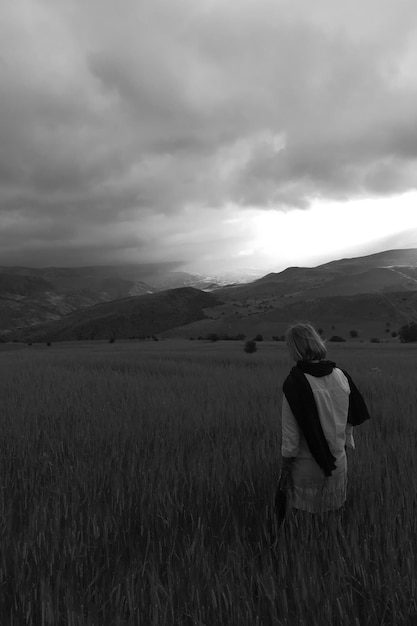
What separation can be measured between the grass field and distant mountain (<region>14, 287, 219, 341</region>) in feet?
379

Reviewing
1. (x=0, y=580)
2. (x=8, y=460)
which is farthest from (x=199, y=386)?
(x=0, y=580)

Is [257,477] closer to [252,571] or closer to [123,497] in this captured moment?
[123,497]

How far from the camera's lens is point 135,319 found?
146m

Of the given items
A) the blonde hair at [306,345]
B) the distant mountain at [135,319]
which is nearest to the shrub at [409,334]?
the blonde hair at [306,345]

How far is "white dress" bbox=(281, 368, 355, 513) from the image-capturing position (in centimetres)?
308

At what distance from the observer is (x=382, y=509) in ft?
10.9

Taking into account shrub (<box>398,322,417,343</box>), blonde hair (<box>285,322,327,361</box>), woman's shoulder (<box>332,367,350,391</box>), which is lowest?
shrub (<box>398,322,417,343</box>)

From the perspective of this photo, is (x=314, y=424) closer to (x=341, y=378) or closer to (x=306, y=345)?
(x=341, y=378)

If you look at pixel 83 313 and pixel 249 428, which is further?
pixel 83 313

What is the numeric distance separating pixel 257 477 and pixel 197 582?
6.12ft

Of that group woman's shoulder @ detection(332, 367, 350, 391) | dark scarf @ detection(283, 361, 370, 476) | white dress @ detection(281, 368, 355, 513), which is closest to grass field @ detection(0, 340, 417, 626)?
white dress @ detection(281, 368, 355, 513)

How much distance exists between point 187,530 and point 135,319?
144 meters

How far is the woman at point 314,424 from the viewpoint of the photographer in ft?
9.98

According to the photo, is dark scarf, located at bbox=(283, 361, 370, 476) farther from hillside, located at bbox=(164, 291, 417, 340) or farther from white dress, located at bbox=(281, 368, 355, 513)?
hillside, located at bbox=(164, 291, 417, 340)
